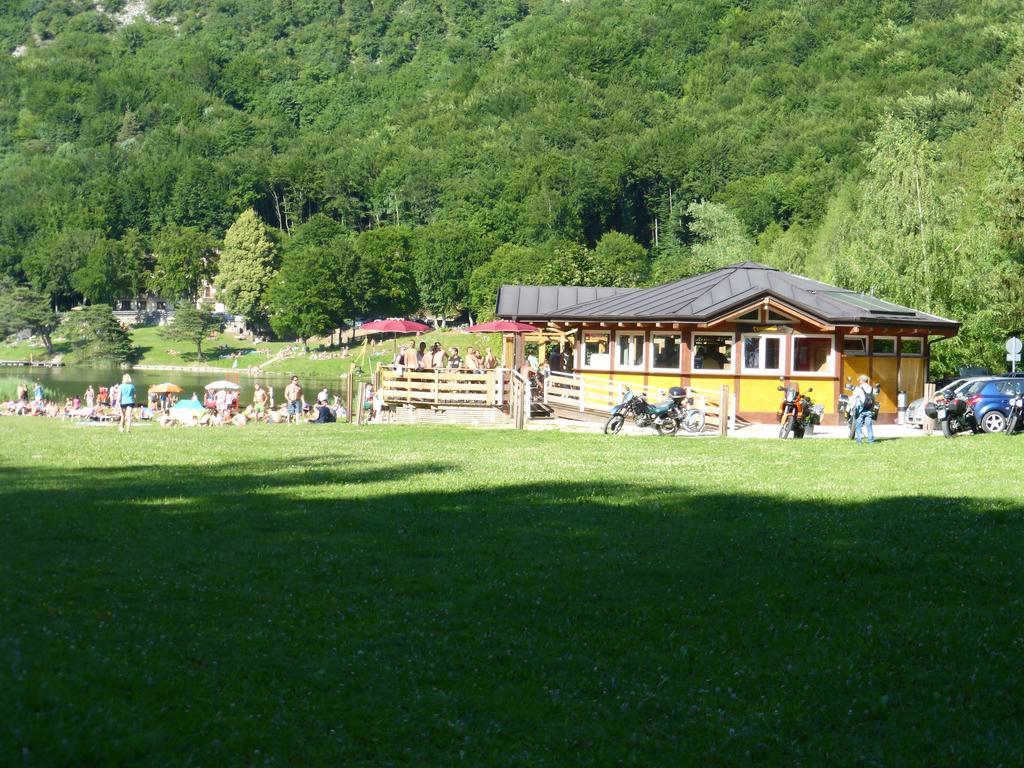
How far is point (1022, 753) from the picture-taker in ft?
20.4

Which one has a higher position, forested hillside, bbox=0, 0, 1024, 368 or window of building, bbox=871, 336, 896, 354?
forested hillside, bbox=0, 0, 1024, 368

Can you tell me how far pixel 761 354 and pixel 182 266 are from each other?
126358mm

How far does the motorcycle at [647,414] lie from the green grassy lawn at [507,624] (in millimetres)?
13109

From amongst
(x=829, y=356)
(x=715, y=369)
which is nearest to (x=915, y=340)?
(x=829, y=356)

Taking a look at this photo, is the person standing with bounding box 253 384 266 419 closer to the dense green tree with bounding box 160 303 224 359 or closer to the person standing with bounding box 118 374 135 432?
the person standing with bounding box 118 374 135 432

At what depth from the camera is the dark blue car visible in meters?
31.2

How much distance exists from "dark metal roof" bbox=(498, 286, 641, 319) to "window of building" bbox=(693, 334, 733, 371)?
8.03 meters

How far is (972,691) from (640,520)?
20.7ft

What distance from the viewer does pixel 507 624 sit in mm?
8625

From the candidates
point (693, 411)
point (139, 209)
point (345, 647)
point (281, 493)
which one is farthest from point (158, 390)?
point (139, 209)

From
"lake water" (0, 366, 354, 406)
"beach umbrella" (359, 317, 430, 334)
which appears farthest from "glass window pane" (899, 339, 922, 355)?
"lake water" (0, 366, 354, 406)

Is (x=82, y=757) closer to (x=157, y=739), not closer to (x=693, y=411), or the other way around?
(x=157, y=739)

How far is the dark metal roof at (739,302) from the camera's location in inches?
1395

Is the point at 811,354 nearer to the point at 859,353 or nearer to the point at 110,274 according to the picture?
the point at 859,353
